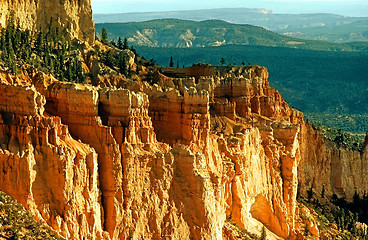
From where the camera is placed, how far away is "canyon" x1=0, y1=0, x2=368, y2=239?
4697 cm

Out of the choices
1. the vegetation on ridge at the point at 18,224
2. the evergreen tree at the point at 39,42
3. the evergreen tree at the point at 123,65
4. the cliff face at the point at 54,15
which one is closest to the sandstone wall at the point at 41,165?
the vegetation on ridge at the point at 18,224

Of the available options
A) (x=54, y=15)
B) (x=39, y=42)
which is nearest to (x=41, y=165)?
(x=39, y=42)

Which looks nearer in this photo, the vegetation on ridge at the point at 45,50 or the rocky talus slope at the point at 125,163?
the rocky talus slope at the point at 125,163

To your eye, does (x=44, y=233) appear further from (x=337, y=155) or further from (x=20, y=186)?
(x=337, y=155)

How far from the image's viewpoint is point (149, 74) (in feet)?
302

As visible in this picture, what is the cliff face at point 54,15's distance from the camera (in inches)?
3462

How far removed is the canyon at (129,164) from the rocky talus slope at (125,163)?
0.17 ft

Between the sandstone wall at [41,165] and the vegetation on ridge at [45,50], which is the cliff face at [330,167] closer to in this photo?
the vegetation on ridge at [45,50]

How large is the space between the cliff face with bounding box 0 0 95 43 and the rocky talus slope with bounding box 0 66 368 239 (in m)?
21.4

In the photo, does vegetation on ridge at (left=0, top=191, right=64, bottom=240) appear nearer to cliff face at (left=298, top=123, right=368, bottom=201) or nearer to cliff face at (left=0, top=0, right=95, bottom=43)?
cliff face at (left=0, top=0, right=95, bottom=43)

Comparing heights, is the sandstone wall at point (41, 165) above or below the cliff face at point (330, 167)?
above

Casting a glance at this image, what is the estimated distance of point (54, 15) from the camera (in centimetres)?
9419

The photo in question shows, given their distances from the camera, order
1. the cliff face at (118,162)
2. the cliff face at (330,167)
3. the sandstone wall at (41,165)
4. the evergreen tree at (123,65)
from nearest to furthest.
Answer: the sandstone wall at (41,165) < the cliff face at (118,162) < the evergreen tree at (123,65) < the cliff face at (330,167)

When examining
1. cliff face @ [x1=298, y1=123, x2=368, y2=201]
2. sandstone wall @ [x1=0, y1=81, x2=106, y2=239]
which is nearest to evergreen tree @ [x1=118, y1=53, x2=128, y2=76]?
cliff face @ [x1=298, y1=123, x2=368, y2=201]
